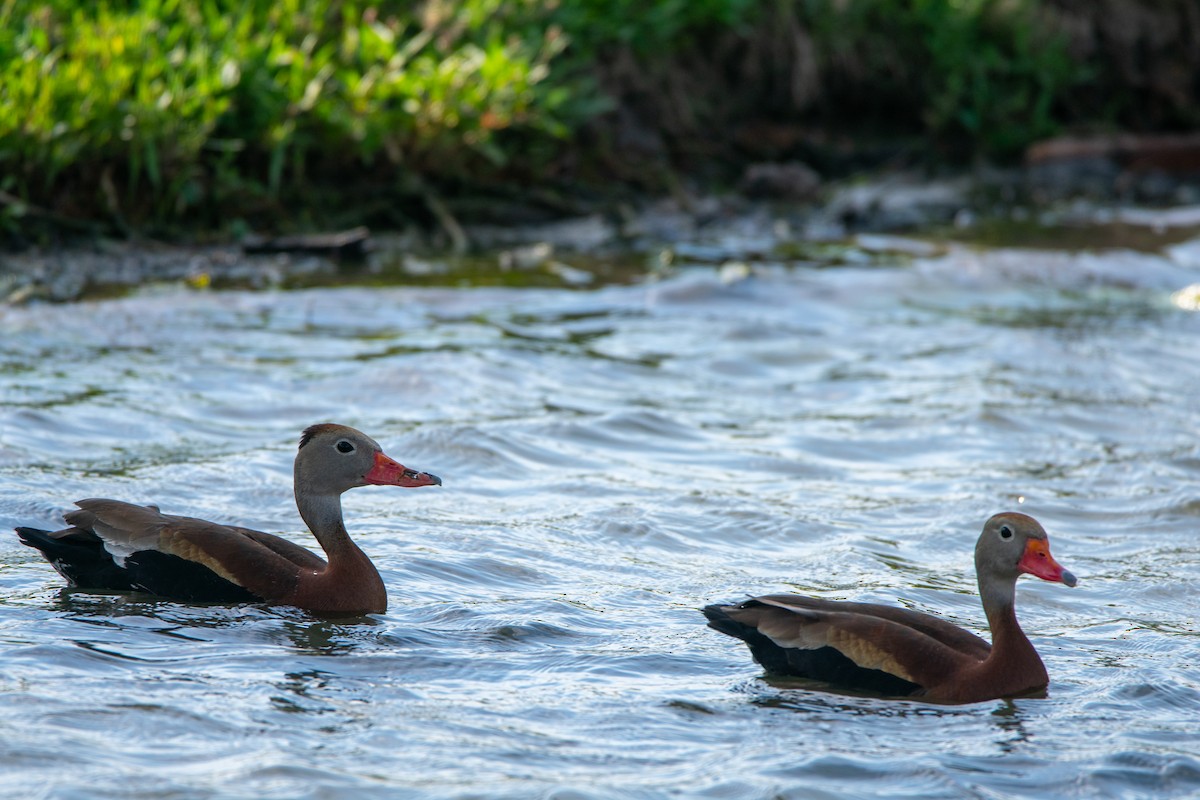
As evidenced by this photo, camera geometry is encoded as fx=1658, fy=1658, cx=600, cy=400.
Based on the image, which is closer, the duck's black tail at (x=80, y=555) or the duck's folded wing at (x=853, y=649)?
the duck's folded wing at (x=853, y=649)

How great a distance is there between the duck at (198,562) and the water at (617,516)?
0.33ft

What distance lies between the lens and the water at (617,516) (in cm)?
477

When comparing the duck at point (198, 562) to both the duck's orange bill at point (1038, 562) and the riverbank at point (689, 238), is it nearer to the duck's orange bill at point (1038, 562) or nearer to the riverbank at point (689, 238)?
the duck's orange bill at point (1038, 562)

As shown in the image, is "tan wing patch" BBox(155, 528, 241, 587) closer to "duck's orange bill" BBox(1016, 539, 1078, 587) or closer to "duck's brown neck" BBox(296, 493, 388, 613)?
"duck's brown neck" BBox(296, 493, 388, 613)

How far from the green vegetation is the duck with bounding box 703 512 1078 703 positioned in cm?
694

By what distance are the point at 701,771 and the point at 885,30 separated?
509 inches

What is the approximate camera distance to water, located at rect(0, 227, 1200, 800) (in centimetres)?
477

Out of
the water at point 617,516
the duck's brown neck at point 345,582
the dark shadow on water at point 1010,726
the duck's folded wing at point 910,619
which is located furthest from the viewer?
the duck's brown neck at point 345,582

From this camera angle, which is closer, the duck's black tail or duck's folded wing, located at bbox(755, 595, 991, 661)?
duck's folded wing, located at bbox(755, 595, 991, 661)

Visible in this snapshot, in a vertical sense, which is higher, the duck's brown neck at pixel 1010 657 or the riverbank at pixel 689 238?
the riverbank at pixel 689 238

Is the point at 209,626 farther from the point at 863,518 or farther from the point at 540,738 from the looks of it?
the point at 863,518

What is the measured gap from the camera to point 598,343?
10.5 m

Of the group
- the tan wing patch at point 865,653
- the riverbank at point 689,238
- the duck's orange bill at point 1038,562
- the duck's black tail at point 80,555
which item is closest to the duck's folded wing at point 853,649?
the tan wing patch at point 865,653

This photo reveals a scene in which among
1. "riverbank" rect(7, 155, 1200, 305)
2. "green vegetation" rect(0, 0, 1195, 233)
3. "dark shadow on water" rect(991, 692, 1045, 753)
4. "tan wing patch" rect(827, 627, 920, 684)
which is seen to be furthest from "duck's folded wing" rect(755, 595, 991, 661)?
"green vegetation" rect(0, 0, 1195, 233)
